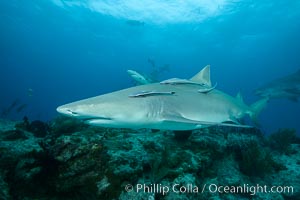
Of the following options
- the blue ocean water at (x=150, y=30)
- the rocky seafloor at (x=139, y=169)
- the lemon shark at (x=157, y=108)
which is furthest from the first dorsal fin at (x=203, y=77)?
the blue ocean water at (x=150, y=30)

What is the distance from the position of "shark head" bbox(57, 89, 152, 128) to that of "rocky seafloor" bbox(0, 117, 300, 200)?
131cm

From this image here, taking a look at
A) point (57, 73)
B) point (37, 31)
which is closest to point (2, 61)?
point (57, 73)

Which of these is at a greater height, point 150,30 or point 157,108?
point 150,30

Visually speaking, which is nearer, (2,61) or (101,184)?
(101,184)

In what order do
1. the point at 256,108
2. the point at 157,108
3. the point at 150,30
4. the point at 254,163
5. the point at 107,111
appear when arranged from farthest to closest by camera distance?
the point at 150,30
the point at 254,163
the point at 256,108
the point at 157,108
the point at 107,111

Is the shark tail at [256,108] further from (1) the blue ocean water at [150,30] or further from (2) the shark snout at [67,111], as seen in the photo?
(1) the blue ocean water at [150,30]

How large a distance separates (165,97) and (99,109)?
1.14 m

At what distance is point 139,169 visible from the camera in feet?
13.4

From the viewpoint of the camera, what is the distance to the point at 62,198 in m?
3.78

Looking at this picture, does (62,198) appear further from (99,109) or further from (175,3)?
(175,3)

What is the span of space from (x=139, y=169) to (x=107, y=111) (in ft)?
5.71

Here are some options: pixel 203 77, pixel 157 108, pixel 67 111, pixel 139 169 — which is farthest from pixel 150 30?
pixel 67 111

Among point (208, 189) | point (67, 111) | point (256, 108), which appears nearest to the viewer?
point (67, 111)

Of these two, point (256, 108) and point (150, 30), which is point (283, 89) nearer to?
point (256, 108)
